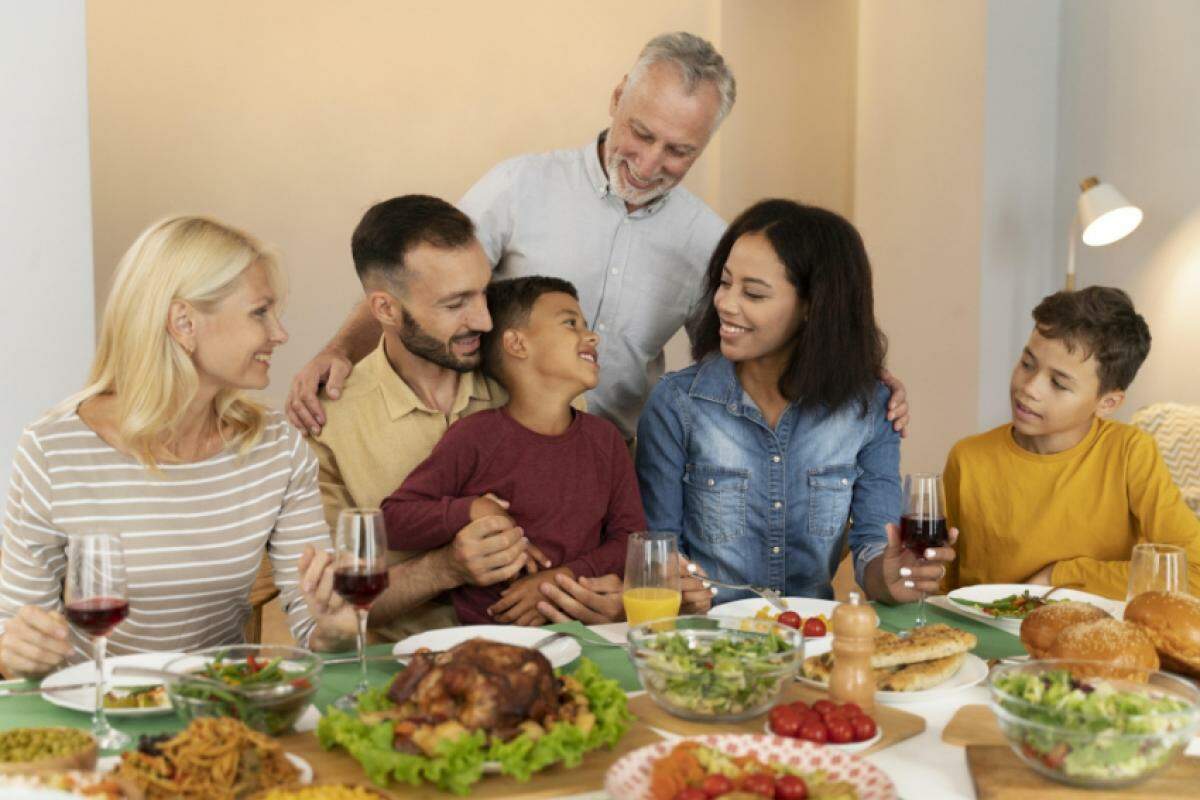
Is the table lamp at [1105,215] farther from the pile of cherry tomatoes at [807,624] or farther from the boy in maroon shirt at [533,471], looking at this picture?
the pile of cherry tomatoes at [807,624]

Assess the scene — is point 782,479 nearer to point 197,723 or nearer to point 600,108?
point 197,723

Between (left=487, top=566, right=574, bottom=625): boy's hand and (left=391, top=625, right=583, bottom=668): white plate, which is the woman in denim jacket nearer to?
(left=487, top=566, right=574, bottom=625): boy's hand

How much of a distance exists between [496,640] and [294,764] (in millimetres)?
525

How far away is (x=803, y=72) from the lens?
603cm

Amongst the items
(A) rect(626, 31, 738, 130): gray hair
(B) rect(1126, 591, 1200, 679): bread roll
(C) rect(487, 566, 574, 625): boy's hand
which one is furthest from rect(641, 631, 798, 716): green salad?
(A) rect(626, 31, 738, 130): gray hair

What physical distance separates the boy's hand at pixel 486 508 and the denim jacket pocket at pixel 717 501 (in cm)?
46

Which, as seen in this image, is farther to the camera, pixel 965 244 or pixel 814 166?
pixel 814 166

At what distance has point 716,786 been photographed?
1.20 meters

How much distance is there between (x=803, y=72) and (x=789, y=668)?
4.98 metres

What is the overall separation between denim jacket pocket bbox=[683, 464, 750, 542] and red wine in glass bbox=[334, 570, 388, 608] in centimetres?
116

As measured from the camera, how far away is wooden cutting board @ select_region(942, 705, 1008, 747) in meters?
1.50

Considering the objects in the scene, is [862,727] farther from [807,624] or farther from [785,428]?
[785,428]

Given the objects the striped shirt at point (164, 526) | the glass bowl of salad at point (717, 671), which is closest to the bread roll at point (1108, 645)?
the glass bowl of salad at point (717, 671)

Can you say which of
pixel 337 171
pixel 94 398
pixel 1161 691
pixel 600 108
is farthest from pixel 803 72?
pixel 1161 691
